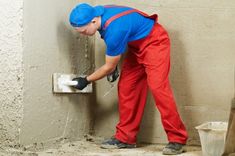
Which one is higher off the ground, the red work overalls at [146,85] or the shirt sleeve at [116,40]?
the shirt sleeve at [116,40]

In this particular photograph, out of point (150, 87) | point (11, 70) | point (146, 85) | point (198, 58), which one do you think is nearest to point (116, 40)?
point (150, 87)

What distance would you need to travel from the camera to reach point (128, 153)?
225 centimetres

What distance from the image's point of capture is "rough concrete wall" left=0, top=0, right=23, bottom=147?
201cm

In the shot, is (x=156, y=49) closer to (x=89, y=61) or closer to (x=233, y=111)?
(x=89, y=61)

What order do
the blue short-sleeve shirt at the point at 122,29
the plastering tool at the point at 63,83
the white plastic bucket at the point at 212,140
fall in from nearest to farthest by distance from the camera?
the white plastic bucket at the point at 212,140
the blue short-sleeve shirt at the point at 122,29
the plastering tool at the point at 63,83

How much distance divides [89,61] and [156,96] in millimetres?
681

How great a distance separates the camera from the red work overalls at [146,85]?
7.23ft

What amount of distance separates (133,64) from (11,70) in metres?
0.79

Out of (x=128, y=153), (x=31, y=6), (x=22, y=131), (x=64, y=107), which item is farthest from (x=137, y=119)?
(x=31, y=6)

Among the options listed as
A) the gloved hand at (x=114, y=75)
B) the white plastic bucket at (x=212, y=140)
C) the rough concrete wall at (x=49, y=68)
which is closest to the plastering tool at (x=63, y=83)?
the rough concrete wall at (x=49, y=68)

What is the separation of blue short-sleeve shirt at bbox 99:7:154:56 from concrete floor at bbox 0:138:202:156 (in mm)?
581

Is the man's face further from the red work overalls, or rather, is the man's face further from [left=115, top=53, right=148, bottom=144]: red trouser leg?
[left=115, top=53, right=148, bottom=144]: red trouser leg

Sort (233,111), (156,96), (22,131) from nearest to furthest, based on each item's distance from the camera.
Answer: (233,111) → (22,131) → (156,96)

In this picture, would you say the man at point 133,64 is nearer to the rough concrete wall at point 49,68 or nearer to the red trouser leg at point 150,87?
the red trouser leg at point 150,87
